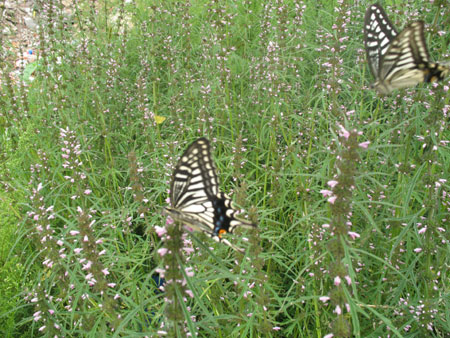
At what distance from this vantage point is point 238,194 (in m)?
2.74

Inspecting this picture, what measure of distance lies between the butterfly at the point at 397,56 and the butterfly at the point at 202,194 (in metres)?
1.60

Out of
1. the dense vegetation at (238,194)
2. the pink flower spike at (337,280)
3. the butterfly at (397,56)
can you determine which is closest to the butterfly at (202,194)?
the dense vegetation at (238,194)

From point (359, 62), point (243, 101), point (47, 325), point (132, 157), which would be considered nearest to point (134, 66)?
point (243, 101)

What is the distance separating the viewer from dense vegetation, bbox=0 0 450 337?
8.18ft

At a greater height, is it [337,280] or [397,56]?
[397,56]

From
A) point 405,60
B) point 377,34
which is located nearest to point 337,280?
point 405,60

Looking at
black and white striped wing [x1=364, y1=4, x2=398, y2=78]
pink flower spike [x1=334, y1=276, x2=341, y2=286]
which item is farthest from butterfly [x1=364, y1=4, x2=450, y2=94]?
pink flower spike [x1=334, y1=276, x2=341, y2=286]

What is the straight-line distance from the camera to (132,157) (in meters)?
2.82

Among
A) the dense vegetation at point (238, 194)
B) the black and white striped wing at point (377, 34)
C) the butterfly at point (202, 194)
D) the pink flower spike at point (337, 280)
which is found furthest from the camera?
the black and white striped wing at point (377, 34)

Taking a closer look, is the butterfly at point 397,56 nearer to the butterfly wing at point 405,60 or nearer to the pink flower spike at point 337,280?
the butterfly wing at point 405,60

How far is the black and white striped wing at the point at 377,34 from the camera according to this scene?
3371 mm

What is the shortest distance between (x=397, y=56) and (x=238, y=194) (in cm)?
151

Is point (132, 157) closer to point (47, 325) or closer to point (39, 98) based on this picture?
point (47, 325)

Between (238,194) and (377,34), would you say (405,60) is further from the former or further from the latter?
(238,194)
